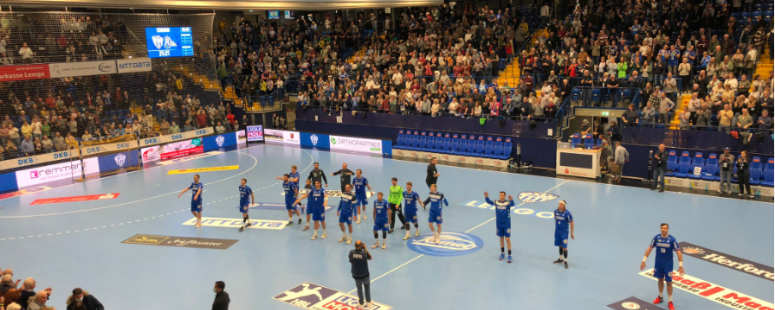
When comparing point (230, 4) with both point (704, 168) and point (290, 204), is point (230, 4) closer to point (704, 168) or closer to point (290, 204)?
point (290, 204)

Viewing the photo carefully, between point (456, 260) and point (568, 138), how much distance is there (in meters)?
12.9

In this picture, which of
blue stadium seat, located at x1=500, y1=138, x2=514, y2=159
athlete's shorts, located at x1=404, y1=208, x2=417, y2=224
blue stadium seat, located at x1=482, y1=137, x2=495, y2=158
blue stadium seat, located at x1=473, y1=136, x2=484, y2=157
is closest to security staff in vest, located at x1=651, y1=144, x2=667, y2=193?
blue stadium seat, located at x1=500, y1=138, x2=514, y2=159

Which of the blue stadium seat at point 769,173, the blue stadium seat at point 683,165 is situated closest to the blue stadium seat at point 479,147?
the blue stadium seat at point 683,165

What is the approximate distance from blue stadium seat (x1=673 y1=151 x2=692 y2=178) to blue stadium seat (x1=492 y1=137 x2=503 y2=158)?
22.7 ft

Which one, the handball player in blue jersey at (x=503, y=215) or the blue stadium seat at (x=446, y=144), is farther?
the blue stadium seat at (x=446, y=144)

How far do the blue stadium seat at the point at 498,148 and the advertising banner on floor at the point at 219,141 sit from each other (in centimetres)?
1450

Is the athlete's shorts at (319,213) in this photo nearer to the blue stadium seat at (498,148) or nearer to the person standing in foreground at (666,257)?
the person standing in foreground at (666,257)

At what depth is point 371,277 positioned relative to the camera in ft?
46.7

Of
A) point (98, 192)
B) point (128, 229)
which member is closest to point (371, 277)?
point (128, 229)

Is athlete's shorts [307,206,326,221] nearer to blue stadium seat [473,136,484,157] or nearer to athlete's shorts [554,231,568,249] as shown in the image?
athlete's shorts [554,231,568,249]

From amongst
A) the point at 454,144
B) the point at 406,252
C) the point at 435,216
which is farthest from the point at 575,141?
the point at 406,252

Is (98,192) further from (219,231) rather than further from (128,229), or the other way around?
(219,231)

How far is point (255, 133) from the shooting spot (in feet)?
112

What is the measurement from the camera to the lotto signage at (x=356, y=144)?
2969 cm
